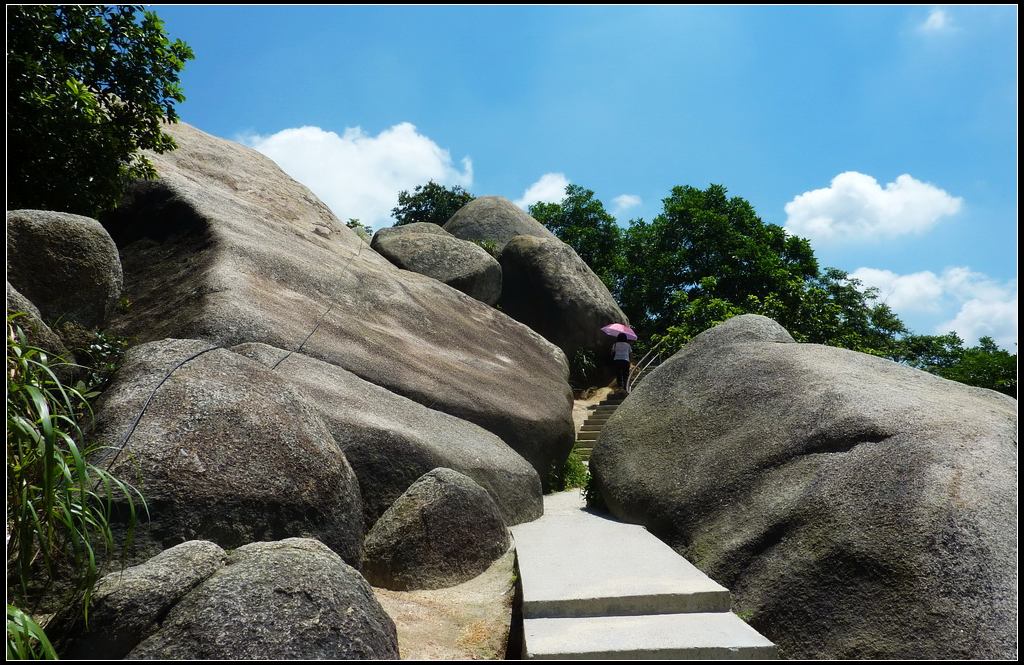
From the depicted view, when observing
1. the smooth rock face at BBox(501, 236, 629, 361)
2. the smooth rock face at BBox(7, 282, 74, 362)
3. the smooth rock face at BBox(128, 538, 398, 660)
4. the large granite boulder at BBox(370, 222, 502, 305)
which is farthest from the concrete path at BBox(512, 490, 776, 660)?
the smooth rock face at BBox(501, 236, 629, 361)

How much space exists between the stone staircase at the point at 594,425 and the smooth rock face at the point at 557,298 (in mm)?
2033

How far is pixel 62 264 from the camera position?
6.94m

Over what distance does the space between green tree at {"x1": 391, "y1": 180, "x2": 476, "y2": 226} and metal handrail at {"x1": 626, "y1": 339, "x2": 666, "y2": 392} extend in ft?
39.6

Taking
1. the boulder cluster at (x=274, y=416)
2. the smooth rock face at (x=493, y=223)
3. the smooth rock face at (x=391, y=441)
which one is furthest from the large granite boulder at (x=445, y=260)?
the smooth rock face at (x=391, y=441)

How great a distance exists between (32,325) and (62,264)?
1.69m

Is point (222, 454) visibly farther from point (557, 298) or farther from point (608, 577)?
point (557, 298)

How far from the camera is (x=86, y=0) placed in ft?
29.3

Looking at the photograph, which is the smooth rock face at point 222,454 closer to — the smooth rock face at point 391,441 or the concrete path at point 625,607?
the smooth rock face at point 391,441

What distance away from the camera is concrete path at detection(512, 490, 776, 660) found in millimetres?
4469

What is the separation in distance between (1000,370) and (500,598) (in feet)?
37.6

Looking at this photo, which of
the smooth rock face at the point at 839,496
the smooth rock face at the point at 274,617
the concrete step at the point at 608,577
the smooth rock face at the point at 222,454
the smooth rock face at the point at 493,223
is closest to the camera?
the smooth rock face at the point at 274,617

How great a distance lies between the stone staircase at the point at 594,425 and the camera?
16422 mm

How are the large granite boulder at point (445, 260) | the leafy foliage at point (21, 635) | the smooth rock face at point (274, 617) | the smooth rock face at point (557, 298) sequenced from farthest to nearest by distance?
1. the smooth rock face at point (557, 298)
2. the large granite boulder at point (445, 260)
3. the smooth rock face at point (274, 617)
4. the leafy foliage at point (21, 635)

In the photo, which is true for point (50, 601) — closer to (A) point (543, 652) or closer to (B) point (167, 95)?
(A) point (543, 652)
